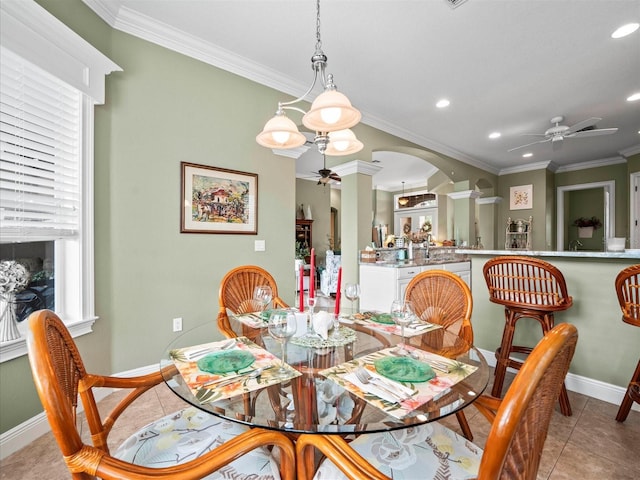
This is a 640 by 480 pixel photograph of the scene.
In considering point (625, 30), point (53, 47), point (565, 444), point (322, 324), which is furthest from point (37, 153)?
point (625, 30)

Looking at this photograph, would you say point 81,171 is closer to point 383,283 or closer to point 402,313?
point 402,313

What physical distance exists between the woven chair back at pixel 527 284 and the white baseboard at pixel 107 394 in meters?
0.76

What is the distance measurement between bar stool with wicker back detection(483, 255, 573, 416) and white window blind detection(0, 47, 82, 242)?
9.52ft

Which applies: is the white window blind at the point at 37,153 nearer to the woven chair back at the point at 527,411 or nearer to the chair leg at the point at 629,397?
the woven chair back at the point at 527,411

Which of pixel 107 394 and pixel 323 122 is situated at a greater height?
pixel 323 122

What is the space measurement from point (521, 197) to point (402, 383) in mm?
7240

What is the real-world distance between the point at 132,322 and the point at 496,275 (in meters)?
2.71

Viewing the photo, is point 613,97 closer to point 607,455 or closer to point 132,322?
point 607,455

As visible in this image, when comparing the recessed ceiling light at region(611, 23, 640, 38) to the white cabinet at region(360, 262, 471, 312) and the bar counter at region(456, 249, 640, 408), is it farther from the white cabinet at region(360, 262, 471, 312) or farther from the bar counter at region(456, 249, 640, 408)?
the white cabinet at region(360, 262, 471, 312)

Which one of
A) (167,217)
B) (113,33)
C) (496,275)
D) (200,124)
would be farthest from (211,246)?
(496,275)

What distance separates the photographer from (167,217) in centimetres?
245

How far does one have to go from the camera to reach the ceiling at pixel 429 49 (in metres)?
2.20

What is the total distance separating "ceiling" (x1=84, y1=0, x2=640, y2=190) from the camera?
220 centimetres

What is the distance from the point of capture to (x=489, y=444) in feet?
1.87
